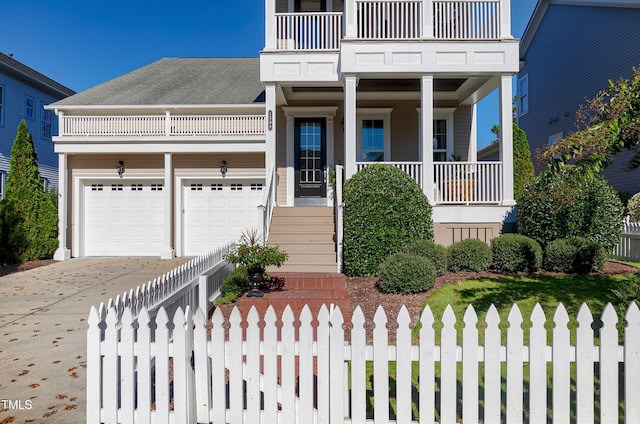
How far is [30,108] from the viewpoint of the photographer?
16938 millimetres

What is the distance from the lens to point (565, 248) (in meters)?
7.30

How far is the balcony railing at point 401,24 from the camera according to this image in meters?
9.22

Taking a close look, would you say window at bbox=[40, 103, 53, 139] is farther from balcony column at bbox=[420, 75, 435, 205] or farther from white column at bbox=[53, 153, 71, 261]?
balcony column at bbox=[420, 75, 435, 205]

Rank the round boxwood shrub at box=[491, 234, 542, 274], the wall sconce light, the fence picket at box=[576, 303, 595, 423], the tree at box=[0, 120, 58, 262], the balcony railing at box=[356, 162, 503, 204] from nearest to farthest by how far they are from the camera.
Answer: the fence picket at box=[576, 303, 595, 423] < the round boxwood shrub at box=[491, 234, 542, 274] < the balcony railing at box=[356, 162, 503, 204] < the tree at box=[0, 120, 58, 262] < the wall sconce light

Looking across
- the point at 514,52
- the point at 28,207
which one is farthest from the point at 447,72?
the point at 28,207

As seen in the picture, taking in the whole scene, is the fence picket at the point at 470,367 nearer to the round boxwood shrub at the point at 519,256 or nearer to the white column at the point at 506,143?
the round boxwood shrub at the point at 519,256

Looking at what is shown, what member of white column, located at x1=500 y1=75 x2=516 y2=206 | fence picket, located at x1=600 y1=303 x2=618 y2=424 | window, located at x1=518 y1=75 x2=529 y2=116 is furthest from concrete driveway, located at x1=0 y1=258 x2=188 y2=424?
window, located at x1=518 y1=75 x2=529 y2=116

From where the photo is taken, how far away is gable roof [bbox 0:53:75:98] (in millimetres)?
15433

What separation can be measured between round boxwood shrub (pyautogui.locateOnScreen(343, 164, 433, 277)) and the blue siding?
14.7m

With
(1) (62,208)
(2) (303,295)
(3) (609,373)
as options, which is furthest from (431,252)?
(1) (62,208)

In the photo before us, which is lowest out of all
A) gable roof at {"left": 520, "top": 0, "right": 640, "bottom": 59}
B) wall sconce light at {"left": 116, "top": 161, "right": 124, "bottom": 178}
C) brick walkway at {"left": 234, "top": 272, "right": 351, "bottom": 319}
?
brick walkway at {"left": 234, "top": 272, "right": 351, "bottom": 319}

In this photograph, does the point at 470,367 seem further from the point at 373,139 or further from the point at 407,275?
the point at 373,139

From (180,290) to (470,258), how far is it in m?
5.28

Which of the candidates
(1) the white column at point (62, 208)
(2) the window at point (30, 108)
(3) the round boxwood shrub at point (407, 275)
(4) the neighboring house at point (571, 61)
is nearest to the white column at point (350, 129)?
(3) the round boxwood shrub at point (407, 275)
